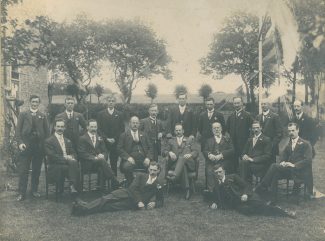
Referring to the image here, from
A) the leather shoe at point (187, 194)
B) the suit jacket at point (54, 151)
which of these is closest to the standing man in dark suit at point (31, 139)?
the suit jacket at point (54, 151)

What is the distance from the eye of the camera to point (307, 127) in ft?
17.8

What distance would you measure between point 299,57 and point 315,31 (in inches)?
19.4

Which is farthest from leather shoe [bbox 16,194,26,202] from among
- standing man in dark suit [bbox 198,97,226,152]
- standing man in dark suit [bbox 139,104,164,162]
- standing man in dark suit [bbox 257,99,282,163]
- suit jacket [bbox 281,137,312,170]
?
standing man in dark suit [bbox 257,99,282,163]

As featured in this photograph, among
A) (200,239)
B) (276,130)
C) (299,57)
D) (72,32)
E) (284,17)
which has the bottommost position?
(200,239)

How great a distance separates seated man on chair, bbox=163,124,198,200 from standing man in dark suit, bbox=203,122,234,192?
0.21 m

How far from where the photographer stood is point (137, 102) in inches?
749

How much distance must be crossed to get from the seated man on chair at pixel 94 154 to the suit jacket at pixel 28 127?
1.71 ft

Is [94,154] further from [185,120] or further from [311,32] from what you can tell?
[311,32]

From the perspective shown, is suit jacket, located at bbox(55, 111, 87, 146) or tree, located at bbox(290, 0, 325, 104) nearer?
tree, located at bbox(290, 0, 325, 104)

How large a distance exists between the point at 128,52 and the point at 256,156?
8239mm

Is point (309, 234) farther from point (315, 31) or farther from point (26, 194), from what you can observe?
point (26, 194)

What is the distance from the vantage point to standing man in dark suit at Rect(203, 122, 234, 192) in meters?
5.31

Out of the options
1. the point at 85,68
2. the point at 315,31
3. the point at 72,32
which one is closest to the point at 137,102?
the point at 85,68

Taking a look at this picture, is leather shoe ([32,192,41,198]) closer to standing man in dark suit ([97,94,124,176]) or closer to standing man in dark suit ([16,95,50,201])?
standing man in dark suit ([16,95,50,201])
